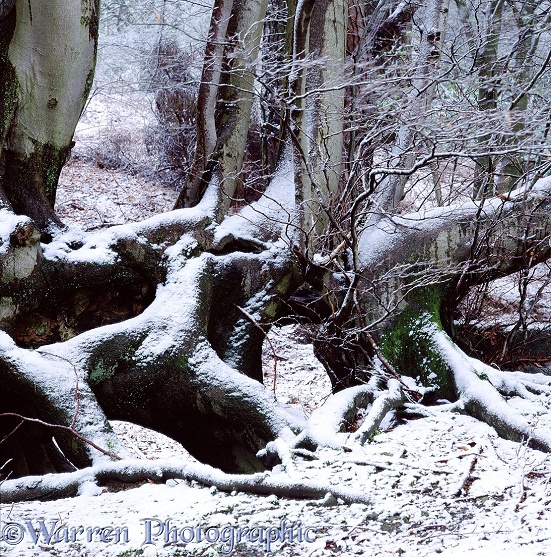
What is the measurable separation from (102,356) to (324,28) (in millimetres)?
3632

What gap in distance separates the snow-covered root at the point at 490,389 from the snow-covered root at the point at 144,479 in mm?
1445

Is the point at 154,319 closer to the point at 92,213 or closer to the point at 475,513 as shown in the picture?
the point at 475,513

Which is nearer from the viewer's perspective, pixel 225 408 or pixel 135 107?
pixel 225 408

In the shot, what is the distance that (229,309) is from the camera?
525 centimetres

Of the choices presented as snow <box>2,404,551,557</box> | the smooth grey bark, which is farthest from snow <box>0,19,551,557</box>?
the smooth grey bark

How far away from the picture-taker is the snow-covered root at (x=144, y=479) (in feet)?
9.73

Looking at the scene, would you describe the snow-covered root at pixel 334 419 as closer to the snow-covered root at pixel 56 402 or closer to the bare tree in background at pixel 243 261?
the bare tree in background at pixel 243 261

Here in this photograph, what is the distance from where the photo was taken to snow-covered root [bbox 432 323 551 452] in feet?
12.6

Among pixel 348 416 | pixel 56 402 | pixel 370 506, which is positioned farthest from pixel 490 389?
pixel 56 402

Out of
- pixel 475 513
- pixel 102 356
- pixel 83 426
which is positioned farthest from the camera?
pixel 102 356

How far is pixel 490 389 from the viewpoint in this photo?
444 cm

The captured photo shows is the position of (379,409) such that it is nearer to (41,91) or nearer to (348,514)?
(348,514)

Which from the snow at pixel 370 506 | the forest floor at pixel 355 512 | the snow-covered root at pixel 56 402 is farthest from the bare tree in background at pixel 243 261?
the forest floor at pixel 355 512

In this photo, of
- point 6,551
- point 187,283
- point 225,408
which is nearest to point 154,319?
point 187,283
